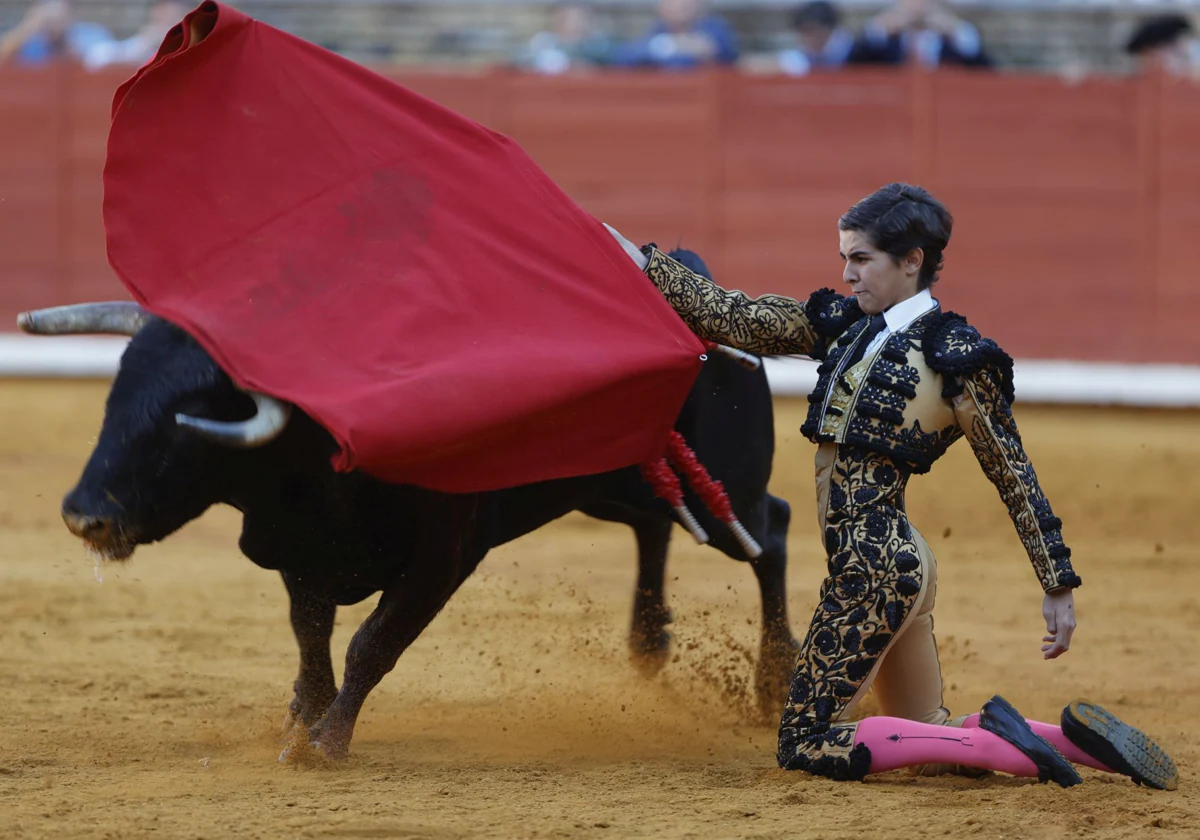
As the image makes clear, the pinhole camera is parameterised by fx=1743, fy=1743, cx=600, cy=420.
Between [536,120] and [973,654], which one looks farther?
[536,120]

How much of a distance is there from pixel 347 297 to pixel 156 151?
436 mm

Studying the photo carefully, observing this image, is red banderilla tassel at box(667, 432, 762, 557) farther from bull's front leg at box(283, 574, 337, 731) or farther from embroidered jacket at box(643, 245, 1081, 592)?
bull's front leg at box(283, 574, 337, 731)

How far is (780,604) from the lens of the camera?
13.6ft

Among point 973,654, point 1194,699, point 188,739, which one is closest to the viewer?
point 188,739

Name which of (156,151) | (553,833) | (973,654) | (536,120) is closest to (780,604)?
(973,654)

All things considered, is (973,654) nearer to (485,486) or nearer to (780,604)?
(780,604)

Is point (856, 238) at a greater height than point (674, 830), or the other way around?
point (856, 238)

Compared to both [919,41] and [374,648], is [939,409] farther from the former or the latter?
[919,41]

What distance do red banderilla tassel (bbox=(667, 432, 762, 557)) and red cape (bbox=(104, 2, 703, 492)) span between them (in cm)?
22

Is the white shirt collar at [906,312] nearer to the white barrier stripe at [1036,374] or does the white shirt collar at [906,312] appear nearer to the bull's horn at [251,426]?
the bull's horn at [251,426]

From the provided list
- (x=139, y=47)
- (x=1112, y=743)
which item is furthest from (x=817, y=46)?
(x=1112, y=743)

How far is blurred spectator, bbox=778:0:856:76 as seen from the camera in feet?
30.1

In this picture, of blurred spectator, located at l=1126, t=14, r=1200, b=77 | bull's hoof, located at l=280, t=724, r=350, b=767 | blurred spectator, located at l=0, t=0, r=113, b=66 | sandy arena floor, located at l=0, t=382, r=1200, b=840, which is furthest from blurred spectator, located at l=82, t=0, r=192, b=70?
bull's hoof, located at l=280, t=724, r=350, b=767

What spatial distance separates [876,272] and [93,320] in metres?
1.35
